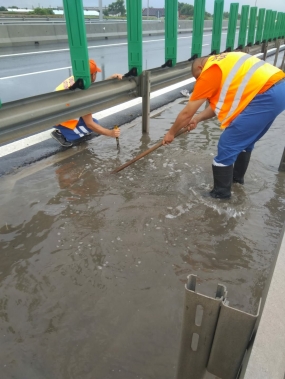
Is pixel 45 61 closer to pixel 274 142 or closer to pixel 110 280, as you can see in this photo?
pixel 274 142

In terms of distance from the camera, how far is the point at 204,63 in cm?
322

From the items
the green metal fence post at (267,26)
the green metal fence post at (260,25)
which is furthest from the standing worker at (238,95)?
the green metal fence post at (267,26)

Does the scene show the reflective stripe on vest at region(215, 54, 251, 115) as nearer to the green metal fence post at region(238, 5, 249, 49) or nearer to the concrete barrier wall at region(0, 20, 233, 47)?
the green metal fence post at region(238, 5, 249, 49)

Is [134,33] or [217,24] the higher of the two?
[134,33]

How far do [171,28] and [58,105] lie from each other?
2.46m

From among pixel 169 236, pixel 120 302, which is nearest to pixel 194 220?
pixel 169 236

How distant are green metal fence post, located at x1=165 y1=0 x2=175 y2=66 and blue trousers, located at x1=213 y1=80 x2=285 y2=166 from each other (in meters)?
2.41

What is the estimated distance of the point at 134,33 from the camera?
13.4ft

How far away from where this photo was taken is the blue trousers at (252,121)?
2953 mm

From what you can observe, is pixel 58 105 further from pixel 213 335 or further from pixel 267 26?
pixel 267 26

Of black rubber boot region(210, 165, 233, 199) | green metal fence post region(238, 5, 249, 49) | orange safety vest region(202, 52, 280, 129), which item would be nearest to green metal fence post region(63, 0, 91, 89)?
orange safety vest region(202, 52, 280, 129)

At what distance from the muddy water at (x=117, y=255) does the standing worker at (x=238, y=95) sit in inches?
25.2

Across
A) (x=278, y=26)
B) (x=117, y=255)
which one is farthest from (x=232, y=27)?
(x=117, y=255)

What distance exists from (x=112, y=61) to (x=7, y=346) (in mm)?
9883
